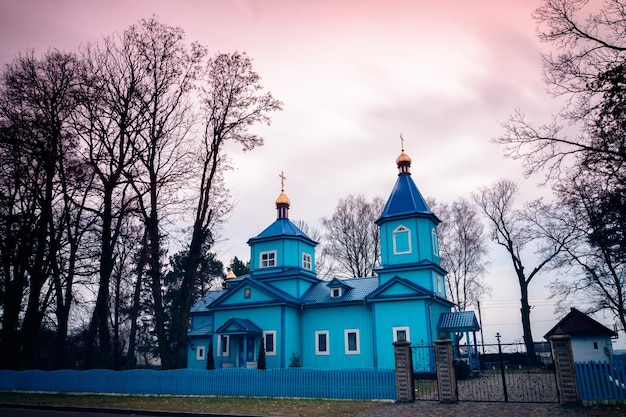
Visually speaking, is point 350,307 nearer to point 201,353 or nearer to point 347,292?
point 347,292

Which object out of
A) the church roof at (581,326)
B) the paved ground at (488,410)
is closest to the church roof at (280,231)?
the paved ground at (488,410)

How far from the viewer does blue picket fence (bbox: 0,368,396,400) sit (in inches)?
622

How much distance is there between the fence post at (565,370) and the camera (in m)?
12.4

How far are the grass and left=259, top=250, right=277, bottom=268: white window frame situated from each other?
12.8m

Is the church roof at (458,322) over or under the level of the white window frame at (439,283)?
Answer: under

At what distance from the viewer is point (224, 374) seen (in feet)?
60.1

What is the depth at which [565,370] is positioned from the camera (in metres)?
12.6

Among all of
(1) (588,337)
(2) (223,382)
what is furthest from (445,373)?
(1) (588,337)

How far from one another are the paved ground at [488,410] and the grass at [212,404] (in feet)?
2.91

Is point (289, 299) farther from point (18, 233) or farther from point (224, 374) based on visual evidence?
point (18, 233)

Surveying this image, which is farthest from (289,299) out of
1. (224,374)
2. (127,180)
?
(127,180)

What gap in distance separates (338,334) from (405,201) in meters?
8.70

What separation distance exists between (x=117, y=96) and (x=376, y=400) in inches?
662

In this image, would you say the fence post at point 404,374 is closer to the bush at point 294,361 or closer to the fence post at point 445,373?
the fence post at point 445,373
